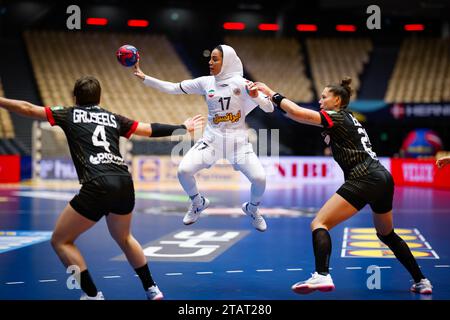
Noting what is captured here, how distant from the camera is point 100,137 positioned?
5.90 m

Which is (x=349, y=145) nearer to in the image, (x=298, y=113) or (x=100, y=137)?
(x=298, y=113)

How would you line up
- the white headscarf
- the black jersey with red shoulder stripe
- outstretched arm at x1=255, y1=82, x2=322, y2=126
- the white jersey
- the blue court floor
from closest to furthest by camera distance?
outstretched arm at x1=255, y1=82, x2=322, y2=126 < the black jersey with red shoulder stripe < the blue court floor < the white headscarf < the white jersey

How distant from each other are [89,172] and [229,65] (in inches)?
116

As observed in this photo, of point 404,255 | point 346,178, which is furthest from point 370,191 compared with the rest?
point 404,255

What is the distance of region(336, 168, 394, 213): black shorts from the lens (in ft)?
21.2

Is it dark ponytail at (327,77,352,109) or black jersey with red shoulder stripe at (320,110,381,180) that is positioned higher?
dark ponytail at (327,77,352,109)

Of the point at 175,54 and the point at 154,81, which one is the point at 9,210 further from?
the point at 175,54

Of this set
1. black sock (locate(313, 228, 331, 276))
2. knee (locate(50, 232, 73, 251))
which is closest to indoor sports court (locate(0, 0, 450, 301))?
knee (locate(50, 232, 73, 251))

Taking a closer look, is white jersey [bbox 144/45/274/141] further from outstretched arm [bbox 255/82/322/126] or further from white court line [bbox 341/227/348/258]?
white court line [bbox 341/227/348/258]

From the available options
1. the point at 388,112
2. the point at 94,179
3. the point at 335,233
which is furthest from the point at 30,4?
the point at 94,179

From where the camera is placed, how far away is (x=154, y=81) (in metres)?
8.31

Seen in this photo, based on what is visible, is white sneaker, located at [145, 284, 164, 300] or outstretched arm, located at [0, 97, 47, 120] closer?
outstretched arm, located at [0, 97, 47, 120]

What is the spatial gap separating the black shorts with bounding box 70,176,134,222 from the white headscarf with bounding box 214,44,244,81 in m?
2.80
